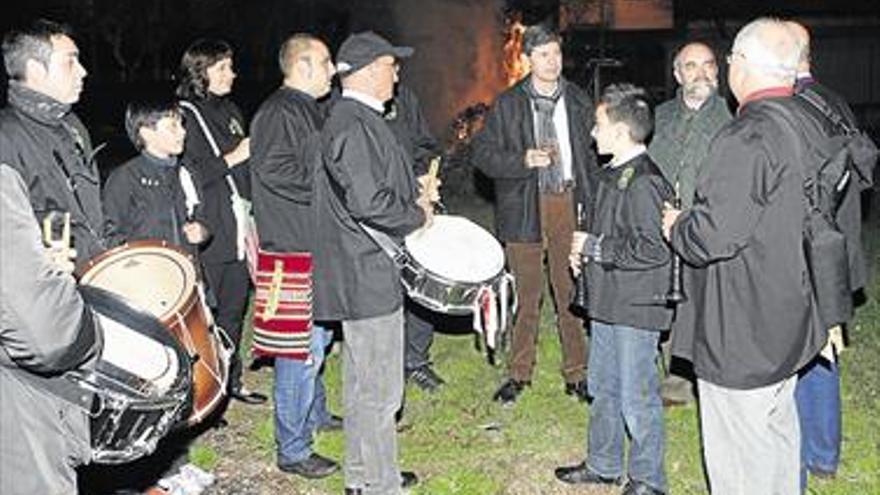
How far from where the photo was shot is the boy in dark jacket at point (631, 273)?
5.16 meters

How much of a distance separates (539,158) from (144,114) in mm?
2311

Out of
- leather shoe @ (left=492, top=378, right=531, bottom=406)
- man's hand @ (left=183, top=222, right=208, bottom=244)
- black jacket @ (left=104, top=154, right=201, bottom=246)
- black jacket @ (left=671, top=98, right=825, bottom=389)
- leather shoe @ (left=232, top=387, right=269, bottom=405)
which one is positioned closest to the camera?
black jacket @ (left=671, top=98, right=825, bottom=389)

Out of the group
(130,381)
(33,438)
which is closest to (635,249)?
(130,381)

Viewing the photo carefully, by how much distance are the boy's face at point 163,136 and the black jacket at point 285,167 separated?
20.0 inches

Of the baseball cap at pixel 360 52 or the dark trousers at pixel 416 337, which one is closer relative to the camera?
the baseball cap at pixel 360 52

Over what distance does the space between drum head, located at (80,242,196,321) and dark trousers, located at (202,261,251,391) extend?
1.65 m

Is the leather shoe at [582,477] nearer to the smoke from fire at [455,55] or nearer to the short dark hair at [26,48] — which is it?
the short dark hair at [26,48]

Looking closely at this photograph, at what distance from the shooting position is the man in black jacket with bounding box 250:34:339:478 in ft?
19.1

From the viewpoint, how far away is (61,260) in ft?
12.4

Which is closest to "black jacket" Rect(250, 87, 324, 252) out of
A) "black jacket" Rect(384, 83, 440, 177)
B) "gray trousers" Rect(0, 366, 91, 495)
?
"black jacket" Rect(384, 83, 440, 177)

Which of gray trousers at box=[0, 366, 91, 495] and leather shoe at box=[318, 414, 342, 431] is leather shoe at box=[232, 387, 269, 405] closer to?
leather shoe at box=[318, 414, 342, 431]

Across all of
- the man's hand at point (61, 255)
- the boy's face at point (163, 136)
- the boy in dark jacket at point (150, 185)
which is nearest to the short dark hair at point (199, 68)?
the boy in dark jacket at point (150, 185)

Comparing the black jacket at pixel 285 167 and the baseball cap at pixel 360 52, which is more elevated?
the baseball cap at pixel 360 52

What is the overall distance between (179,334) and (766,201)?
93.0 inches
